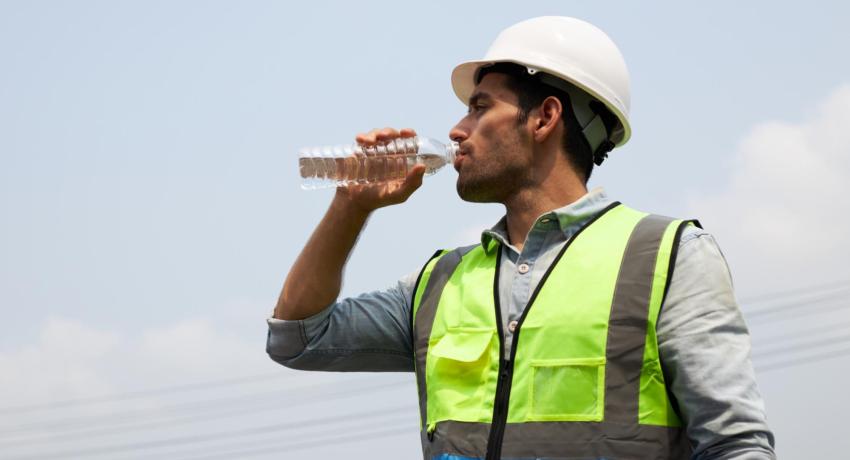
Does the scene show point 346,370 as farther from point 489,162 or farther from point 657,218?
point 657,218

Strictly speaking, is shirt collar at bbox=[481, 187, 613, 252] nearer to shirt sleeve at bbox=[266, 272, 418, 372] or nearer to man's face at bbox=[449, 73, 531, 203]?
man's face at bbox=[449, 73, 531, 203]

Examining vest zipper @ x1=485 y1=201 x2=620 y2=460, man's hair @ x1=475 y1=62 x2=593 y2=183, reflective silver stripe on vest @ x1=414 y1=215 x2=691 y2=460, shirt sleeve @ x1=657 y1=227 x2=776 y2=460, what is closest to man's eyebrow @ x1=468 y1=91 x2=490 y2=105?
man's hair @ x1=475 y1=62 x2=593 y2=183

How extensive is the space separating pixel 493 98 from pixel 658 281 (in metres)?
1.26

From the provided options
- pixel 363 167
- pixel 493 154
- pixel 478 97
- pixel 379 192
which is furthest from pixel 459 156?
pixel 363 167

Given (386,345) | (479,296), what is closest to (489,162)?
(479,296)

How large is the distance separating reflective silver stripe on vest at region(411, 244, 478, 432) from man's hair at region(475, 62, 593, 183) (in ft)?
A: 1.97

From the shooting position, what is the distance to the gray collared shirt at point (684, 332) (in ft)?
14.6

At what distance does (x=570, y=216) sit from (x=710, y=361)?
941mm

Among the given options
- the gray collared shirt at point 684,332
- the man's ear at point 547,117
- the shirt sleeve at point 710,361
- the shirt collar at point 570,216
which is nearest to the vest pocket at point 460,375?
the gray collared shirt at point 684,332

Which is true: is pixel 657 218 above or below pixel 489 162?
below

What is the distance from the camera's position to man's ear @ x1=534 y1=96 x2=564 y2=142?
5.41m

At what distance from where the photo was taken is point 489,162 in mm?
5316

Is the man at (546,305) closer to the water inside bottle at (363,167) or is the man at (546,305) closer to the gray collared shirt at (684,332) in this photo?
the gray collared shirt at (684,332)

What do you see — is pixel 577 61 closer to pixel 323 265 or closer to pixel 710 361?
pixel 323 265
